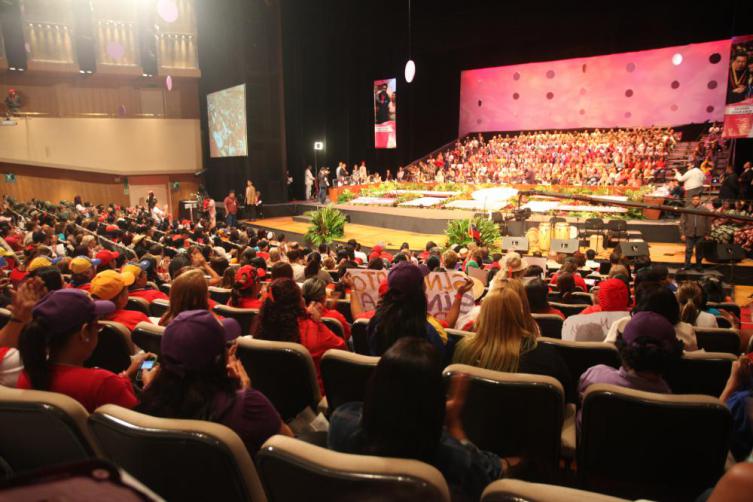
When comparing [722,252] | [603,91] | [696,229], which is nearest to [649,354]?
[722,252]

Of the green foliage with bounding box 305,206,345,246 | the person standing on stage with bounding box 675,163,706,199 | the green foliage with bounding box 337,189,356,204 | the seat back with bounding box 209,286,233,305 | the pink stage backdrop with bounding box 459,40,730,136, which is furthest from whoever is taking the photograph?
the green foliage with bounding box 337,189,356,204

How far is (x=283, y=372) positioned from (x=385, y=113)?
20029 millimetres

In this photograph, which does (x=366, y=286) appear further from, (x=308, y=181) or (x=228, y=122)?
(x=228, y=122)

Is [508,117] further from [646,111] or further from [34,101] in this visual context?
[34,101]

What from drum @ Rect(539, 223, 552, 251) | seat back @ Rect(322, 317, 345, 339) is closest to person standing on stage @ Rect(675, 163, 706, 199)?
drum @ Rect(539, 223, 552, 251)

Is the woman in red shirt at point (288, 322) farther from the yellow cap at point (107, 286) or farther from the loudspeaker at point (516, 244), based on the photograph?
the loudspeaker at point (516, 244)

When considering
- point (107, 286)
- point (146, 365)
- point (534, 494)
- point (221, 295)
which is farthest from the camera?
point (221, 295)

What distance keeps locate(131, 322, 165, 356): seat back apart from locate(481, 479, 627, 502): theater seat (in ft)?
6.97

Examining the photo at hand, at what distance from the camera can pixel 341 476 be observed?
120 cm

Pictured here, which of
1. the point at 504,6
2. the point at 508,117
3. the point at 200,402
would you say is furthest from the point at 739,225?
the point at 508,117

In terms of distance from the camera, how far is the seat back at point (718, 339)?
130 inches

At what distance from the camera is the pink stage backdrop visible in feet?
58.1

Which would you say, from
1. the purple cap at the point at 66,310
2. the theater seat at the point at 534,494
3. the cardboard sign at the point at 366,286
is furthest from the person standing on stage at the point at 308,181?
the theater seat at the point at 534,494

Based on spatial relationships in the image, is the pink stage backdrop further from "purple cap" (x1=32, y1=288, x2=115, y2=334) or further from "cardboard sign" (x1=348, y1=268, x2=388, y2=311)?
"purple cap" (x1=32, y1=288, x2=115, y2=334)
